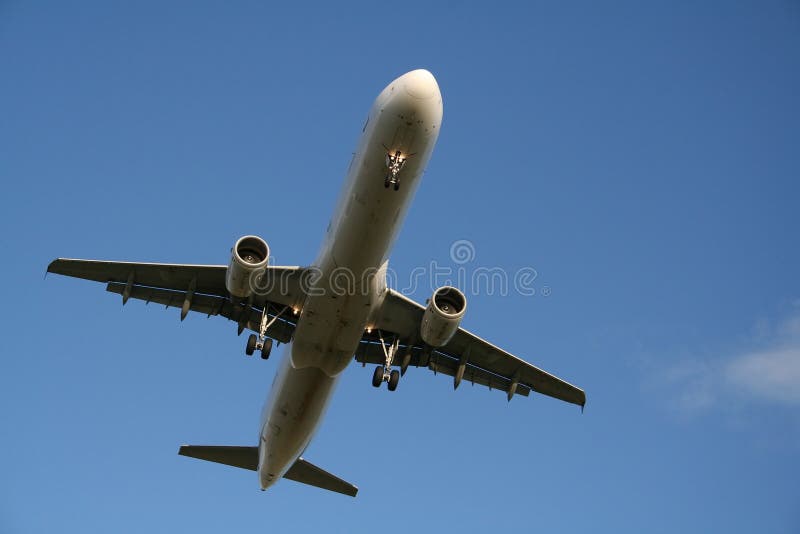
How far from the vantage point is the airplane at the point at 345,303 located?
22453mm

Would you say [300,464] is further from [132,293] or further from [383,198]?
[383,198]

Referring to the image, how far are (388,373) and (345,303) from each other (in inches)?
154

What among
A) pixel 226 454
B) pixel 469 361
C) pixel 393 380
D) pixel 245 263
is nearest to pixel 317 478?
pixel 226 454

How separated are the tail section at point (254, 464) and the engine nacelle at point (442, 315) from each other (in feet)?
30.7

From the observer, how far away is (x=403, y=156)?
22.3m

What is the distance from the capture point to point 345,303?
2427 centimetres

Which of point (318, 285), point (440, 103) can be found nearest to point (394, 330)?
point (318, 285)

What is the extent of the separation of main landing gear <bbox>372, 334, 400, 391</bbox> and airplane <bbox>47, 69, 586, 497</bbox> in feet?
0.15

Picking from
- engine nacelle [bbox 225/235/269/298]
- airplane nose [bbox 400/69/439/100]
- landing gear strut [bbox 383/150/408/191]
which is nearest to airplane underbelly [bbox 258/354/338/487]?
engine nacelle [bbox 225/235/269/298]

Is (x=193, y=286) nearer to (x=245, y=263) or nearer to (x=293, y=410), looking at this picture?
(x=245, y=263)

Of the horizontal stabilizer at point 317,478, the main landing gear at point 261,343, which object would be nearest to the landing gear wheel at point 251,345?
the main landing gear at point 261,343

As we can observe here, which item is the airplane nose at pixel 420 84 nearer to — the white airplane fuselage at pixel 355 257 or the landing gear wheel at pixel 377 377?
the white airplane fuselage at pixel 355 257

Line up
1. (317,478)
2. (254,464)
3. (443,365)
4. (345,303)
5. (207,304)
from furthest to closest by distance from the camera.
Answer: (317,478)
(254,464)
(443,365)
(207,304)
(345,303)

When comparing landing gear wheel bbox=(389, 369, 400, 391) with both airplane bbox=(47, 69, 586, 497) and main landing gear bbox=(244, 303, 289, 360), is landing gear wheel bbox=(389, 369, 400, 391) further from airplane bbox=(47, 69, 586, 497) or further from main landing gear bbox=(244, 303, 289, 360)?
main landing gear bbox=(244, 303, 289, 360)
